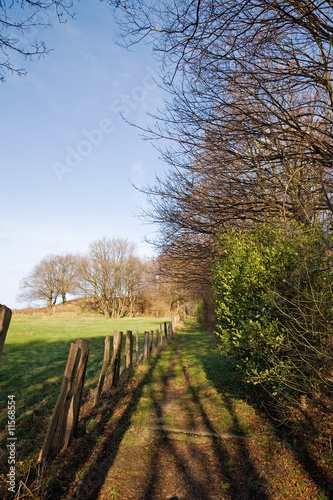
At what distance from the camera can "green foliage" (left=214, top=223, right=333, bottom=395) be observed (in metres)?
4.36

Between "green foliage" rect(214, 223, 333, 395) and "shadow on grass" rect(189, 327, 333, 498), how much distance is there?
2.20ft

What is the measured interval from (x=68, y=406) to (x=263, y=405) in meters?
3.12

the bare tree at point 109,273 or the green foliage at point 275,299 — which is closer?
the green foliage at point 275,299

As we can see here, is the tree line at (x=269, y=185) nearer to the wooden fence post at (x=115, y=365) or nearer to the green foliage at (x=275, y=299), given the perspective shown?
the green foliage at (x=275, y=299)

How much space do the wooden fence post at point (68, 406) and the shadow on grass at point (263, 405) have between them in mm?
2922

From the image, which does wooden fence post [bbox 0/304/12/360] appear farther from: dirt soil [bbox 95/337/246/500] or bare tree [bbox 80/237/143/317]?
bare tree [bbox 80/237/143/317]

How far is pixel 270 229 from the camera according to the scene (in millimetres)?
5660

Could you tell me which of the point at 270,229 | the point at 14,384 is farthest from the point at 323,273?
the point at 14,384

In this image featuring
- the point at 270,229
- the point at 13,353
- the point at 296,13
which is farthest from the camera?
the point at 13,353

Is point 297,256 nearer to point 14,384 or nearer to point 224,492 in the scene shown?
point 224,492

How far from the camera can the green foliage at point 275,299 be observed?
4.36m

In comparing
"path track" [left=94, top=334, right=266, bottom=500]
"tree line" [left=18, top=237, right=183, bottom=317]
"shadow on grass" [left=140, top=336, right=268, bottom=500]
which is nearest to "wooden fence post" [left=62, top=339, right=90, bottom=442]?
"path track" [left=94, top=334, right=266, bottom=500]

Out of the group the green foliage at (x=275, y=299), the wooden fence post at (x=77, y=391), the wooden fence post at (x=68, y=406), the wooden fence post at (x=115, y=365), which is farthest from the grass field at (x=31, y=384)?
the green foliage at (x=275, y=299)

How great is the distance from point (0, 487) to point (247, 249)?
5.07m
